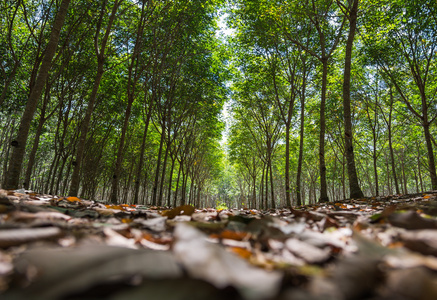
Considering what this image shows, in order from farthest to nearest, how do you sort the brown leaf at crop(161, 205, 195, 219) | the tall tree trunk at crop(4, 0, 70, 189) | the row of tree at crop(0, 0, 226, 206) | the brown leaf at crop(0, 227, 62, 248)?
the row of tree at crop(0, 0, 226, 206), the tall tree trunk at crop(4, 0, 70, 189), the brown leaf at crop(161, 205, 195, 219), the brown leaf at crop(0, 227, 62, 248)

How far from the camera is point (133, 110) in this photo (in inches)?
637

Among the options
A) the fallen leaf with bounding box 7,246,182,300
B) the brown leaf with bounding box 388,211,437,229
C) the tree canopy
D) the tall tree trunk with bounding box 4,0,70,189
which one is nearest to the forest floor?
the fallen leaf with bounding box 7,246,182,300

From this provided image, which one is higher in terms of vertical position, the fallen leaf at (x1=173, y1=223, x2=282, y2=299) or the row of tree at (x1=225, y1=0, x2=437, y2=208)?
the row of tree at (x1=225, y1=0, x2=437, y2=208)

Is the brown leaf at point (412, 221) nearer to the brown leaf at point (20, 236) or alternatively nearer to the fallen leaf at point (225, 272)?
the fallen leaf at point (225, 272)

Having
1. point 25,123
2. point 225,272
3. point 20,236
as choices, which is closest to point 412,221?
point 225,272

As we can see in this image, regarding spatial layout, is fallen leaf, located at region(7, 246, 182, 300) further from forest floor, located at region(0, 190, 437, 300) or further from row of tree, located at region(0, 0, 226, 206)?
row of tree, located at region(0, 0, 226, 206)

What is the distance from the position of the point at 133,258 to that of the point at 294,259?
0.61 meters

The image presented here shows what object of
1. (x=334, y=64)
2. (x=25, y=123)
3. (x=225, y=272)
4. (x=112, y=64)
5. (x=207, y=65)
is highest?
(x=334, y=64)

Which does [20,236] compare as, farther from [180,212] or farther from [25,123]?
[25,123]

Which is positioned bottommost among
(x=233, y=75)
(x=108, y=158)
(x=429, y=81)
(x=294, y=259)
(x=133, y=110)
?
(x=294, y=259)

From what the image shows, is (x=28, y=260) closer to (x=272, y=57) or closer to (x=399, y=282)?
(x=399, y=282)

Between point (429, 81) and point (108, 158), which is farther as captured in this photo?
point (108, 158)

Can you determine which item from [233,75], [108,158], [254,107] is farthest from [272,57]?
[108,158]

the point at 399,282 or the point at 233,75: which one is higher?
the point at 233,75
